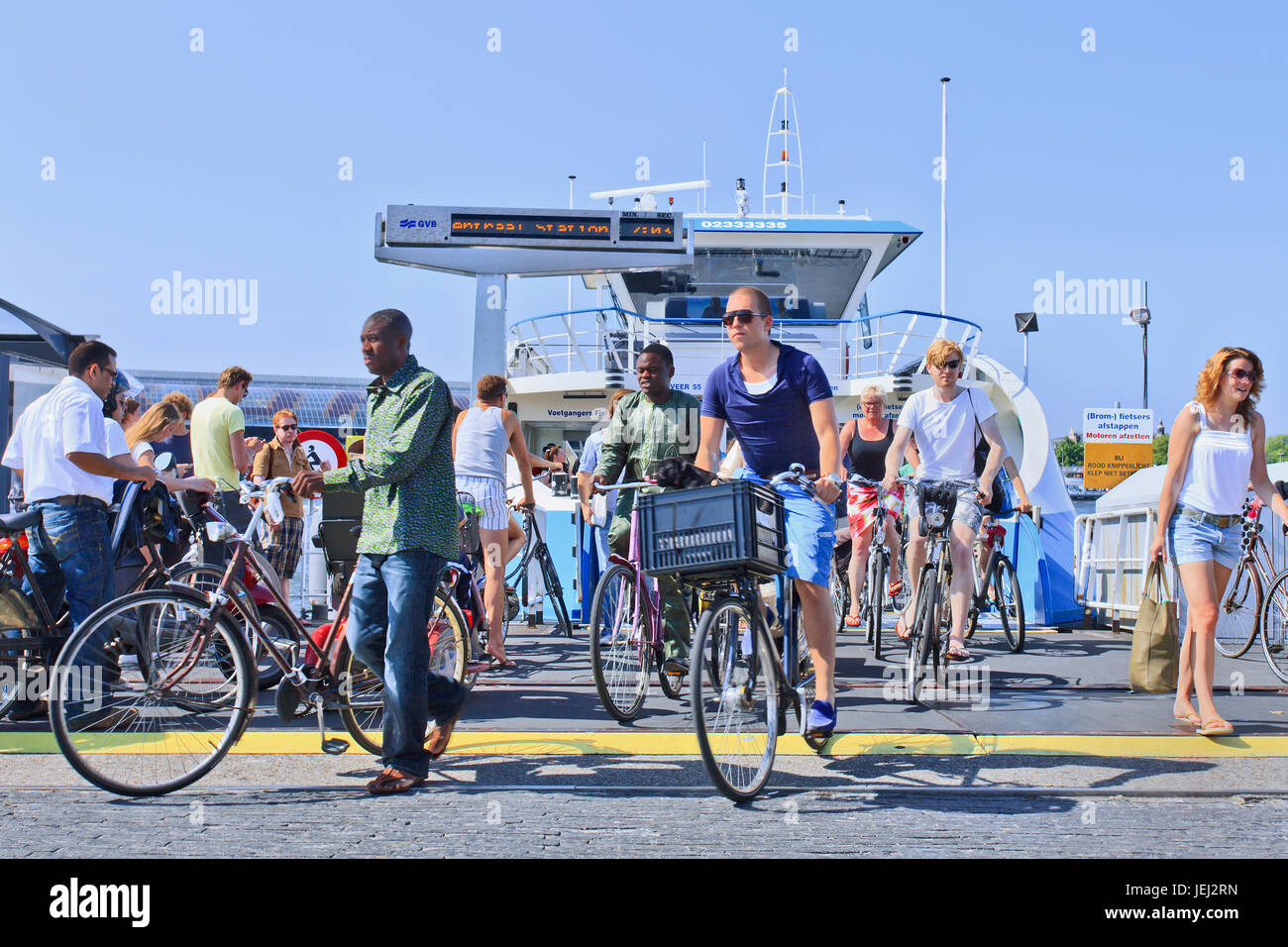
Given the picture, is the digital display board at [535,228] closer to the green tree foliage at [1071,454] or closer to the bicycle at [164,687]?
the bicycle at [164,687]

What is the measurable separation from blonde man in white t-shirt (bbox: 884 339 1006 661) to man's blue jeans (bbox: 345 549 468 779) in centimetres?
337

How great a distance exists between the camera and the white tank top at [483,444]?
701 cm

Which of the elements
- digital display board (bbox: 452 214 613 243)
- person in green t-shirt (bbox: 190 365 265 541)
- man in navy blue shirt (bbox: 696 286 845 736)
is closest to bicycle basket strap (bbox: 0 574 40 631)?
person in green t-shirt (bbox: 190 365 265 541)

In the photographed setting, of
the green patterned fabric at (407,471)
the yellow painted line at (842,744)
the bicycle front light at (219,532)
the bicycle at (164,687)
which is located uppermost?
the green patterned fabric at (407,471)

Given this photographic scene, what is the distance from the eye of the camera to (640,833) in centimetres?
342

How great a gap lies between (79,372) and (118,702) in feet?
6.43

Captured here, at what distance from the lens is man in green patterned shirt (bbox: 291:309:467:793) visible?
4.03m

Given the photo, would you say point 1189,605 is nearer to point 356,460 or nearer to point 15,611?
point 356,460

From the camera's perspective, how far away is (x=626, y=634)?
17.5 feet

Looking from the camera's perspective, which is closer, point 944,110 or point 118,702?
point 118,702

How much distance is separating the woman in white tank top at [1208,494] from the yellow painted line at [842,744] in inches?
10.1

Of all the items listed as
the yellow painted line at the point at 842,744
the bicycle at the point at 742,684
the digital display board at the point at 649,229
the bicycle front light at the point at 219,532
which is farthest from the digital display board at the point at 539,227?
the bicycle at the point at 742,684
